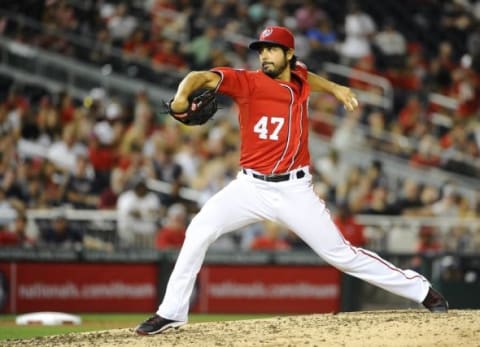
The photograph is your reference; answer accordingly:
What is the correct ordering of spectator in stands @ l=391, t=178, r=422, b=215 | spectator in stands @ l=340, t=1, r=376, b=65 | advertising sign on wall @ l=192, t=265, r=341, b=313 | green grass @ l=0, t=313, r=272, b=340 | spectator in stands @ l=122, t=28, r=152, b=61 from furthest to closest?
spectator in stands @ l=340, t=1, r=376, b=65
spectator in stands @ l=122, t=28, r=152, b=61
spectator in stands @ l=391, t=178, r=422, b=215
advertising sign on wall @ l=192, t=265, r=341, b=313
green grass @ l=0, t=313, r=272, b=340

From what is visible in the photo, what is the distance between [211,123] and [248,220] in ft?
32.2

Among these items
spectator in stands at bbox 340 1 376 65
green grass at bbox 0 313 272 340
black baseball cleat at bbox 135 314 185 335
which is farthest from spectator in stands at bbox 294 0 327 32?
black baseball cleat at bbox 135 314 185 335

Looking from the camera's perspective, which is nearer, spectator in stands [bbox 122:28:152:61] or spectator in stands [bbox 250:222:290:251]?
spectator in stands [bbox 250:222:290:251]

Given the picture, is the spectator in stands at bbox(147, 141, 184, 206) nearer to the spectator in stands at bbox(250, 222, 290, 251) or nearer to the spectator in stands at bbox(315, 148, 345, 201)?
the spectator in stands at bbox(250, 222, 290, 251)

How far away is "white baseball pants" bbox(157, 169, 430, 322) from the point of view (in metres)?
9.14

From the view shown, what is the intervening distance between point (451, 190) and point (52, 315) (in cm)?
709

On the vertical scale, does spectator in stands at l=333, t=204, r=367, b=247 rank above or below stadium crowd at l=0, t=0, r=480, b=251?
below

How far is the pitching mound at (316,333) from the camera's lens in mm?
8930

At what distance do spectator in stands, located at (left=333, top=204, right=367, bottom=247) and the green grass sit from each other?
1701 millimetres

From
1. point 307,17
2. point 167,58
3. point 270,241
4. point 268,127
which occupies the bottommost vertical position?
point 270,241

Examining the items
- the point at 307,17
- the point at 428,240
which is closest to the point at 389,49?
the point at 307,17

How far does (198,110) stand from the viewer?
892 cm

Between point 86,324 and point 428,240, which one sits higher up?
point 428,240

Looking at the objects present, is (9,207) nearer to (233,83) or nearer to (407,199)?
(407,199)
